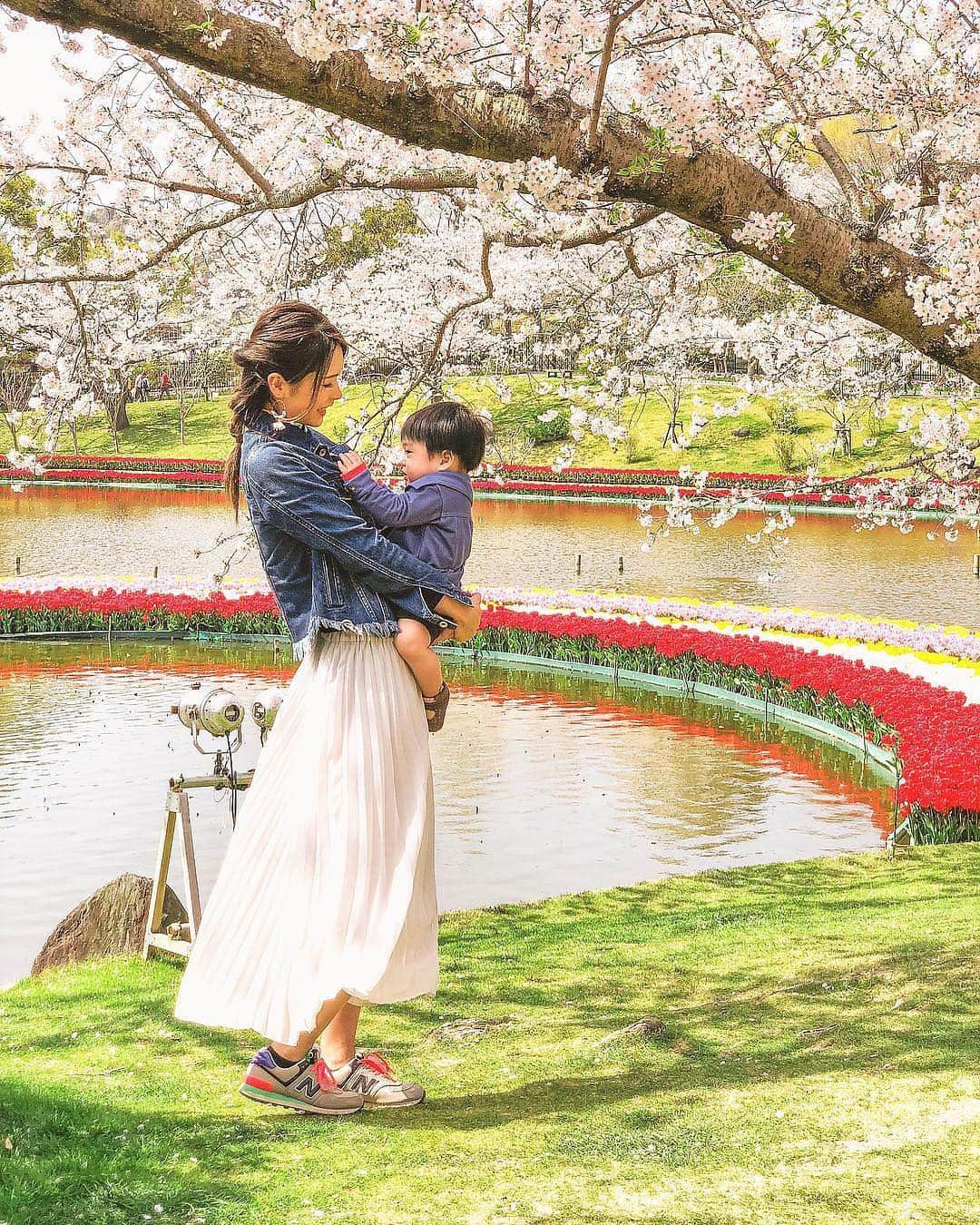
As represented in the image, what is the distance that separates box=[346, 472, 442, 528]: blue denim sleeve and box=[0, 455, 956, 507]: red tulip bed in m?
32.0

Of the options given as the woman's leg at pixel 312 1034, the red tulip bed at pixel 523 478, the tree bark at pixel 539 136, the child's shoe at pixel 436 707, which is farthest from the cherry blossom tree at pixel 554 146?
the red tulip bed at pixel 523 478

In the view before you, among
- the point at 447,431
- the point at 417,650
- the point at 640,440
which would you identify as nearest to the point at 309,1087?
the point at 417,650

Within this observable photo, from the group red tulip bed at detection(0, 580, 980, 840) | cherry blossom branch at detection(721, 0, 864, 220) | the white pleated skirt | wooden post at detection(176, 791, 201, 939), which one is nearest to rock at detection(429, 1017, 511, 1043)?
the white pleated skirt

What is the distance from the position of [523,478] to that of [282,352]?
37856 millimetres

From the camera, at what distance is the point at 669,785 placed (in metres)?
9.12

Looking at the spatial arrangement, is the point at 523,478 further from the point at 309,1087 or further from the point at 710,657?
the point at 309,1087

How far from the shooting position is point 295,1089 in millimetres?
3098

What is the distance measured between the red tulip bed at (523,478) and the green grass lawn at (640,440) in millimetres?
1532

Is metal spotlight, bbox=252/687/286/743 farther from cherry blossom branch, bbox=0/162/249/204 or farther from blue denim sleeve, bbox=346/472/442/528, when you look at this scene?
cherry blossom branch, bbox=0/162/249/204

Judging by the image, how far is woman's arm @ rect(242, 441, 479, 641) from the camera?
2.96 metres

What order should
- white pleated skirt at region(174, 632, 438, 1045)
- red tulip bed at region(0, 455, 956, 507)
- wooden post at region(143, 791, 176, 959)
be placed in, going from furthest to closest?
red tulip bed at region(0, 455, 956, 507) < wooden post at region(143, 791, 176, 959) < white pleated skirt at region(174, 632, 438, 1045)

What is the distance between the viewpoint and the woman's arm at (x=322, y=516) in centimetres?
296

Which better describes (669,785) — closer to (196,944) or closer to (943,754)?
(943,754)

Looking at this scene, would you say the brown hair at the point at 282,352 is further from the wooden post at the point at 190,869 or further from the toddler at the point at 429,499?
the wooden post at the point at 190,869
